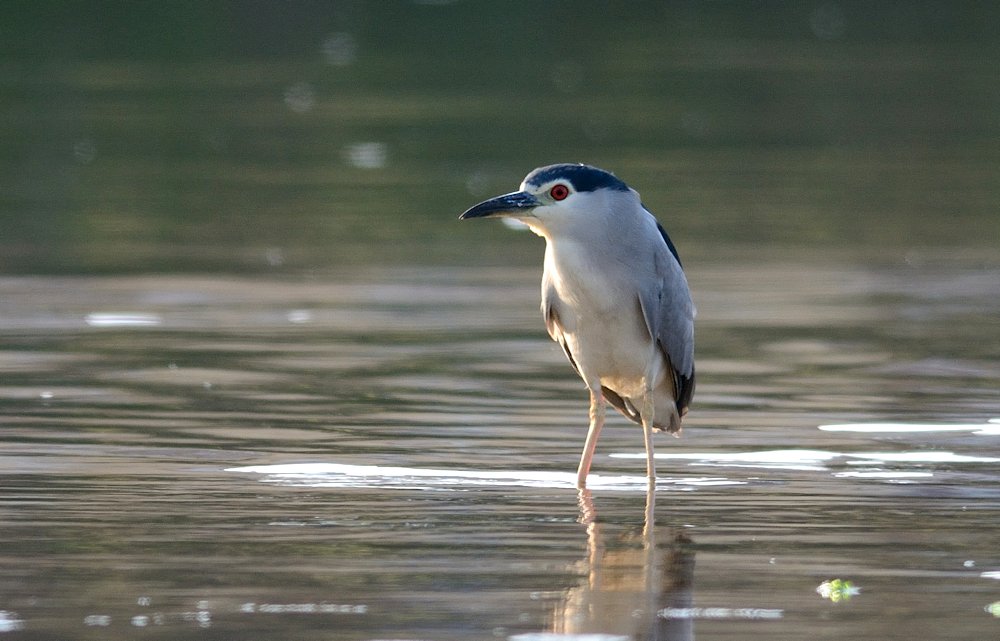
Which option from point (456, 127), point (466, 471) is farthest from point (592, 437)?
point (456, 127)

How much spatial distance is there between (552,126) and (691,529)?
1796cm

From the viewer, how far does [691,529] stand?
26.5 ft

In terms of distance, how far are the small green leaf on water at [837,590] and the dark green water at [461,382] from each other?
0.06ft

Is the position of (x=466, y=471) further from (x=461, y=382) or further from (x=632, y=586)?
(x=461, y=382)

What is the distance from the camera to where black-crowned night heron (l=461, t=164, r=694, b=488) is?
877cm

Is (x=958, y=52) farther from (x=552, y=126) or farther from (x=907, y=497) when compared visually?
(x=907, y=497)

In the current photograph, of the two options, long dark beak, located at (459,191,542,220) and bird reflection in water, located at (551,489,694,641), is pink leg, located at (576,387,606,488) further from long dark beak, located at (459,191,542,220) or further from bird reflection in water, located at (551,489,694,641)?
long dark beak, located at (459,191,542,220)

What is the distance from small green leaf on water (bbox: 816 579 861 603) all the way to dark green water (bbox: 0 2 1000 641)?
0.02 meters

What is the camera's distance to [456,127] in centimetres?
2581

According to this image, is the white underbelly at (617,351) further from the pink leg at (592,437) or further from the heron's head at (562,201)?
the heron's head at (562,201)

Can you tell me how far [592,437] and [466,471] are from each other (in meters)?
0.54

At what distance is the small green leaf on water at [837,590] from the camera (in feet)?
22.6

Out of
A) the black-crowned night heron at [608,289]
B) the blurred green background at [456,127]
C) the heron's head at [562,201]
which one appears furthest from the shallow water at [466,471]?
the blurred green background at [456,127]

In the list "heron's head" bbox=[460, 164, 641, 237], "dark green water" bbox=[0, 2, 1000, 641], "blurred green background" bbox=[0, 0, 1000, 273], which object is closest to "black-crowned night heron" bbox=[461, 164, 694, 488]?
"heron's head" bbox=[460, 164, 641, 237]
